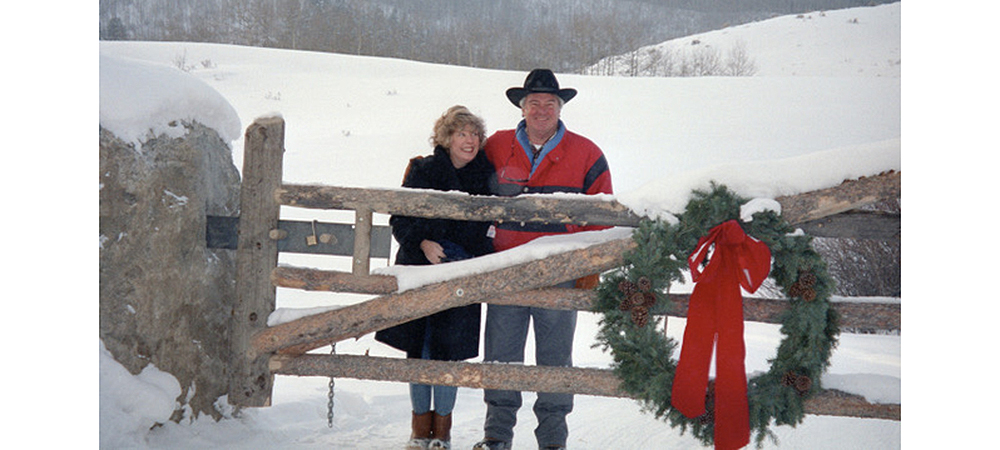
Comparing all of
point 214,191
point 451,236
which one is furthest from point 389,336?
point 214,191

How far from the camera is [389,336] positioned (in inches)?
140

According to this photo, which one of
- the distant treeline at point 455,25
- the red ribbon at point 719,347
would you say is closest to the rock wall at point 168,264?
the distant treeline at point 455,25

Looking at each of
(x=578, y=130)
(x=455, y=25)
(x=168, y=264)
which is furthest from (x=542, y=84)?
(x=578, y=130)

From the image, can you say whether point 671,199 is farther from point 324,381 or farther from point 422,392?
point 324,381

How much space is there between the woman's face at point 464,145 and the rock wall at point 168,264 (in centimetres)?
118

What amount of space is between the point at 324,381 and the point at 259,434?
94 cm

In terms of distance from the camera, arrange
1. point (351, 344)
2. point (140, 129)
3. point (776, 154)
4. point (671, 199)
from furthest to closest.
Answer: point (776, 154)
point (351, 344)
point (140, 129)
point (671, 199)

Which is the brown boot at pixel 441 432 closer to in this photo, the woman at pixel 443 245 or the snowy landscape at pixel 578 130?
the woman at pixel 443 245

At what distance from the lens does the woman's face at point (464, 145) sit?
3387mm

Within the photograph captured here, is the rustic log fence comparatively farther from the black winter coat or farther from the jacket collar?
the jacket collar

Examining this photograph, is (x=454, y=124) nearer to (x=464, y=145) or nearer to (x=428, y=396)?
(x=464, y=145)

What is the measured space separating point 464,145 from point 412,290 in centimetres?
65

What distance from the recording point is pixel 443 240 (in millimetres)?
3529

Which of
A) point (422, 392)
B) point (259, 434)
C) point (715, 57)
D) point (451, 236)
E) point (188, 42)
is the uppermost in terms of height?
point (715, 57)
